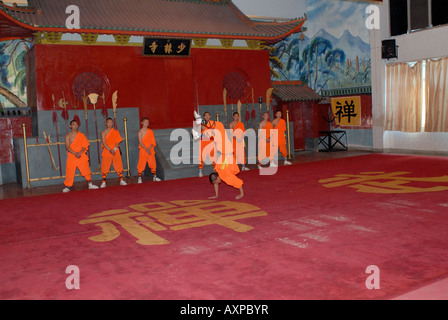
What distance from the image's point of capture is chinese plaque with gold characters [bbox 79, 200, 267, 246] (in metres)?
5.03

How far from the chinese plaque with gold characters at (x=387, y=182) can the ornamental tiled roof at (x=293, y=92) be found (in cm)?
659

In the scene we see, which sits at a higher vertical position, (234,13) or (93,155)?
(234,13)

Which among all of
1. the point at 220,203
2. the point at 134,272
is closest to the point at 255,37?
the point at 220,203

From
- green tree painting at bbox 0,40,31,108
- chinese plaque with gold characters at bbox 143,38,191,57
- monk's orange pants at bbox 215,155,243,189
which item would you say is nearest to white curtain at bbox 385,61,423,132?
chinese plaque with gold characters at bbox 143,38,191,57

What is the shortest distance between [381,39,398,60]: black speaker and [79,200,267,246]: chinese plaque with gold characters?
831 centimetres

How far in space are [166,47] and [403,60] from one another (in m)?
6.70

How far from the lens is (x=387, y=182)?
25.0 ft

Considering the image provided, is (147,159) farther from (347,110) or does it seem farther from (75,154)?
(347,110)

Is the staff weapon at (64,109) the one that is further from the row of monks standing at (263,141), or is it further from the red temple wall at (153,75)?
the row of monks standing at (263,141)
